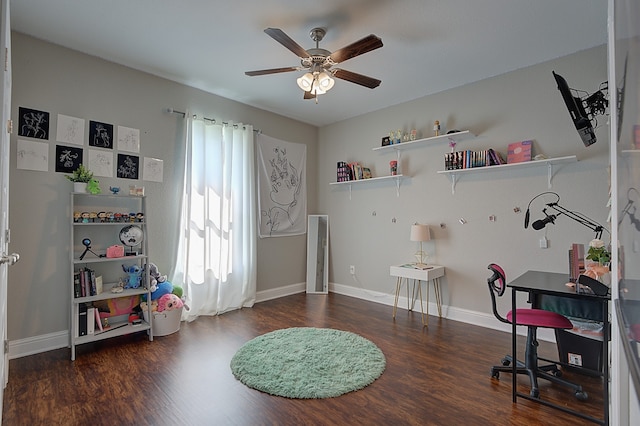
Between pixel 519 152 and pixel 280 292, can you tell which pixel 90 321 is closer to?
pixel 280 292

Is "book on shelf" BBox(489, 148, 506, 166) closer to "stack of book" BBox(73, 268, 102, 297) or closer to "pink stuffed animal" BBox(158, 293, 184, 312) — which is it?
"pink stuffed animal" BBox(158, 293, 184, 312)

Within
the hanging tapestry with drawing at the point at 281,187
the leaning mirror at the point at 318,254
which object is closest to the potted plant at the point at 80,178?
the hanging tapestry with drawing at the point at 281,187

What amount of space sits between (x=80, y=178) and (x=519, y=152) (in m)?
4.19

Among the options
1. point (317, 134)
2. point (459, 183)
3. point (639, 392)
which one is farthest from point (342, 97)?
point (639, 392)

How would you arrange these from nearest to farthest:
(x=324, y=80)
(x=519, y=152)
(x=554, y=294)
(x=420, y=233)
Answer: (x=554, y=294) → (x=324, y=80) → (x=519, y=152) → (x=420, y=233)

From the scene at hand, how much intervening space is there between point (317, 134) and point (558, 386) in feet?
14.4

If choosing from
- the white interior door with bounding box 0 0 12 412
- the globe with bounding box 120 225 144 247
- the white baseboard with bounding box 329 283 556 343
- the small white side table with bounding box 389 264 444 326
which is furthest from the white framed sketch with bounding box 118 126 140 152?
the white baseboard with bounding box 329 283 556 343

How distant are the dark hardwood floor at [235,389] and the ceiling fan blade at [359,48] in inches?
94.9

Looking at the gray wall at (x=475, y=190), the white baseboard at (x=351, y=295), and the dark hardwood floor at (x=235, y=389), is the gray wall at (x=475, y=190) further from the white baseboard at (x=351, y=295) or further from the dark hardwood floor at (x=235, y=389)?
the dark hardwood floor at (x=235, y=389)

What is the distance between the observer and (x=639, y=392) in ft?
1.58

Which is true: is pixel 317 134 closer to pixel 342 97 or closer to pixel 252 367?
pixel 342 97

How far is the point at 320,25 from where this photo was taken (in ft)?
8.53

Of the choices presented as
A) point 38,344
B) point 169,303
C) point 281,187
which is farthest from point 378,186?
point 38,344

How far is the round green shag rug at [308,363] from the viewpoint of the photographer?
7.21 ft
